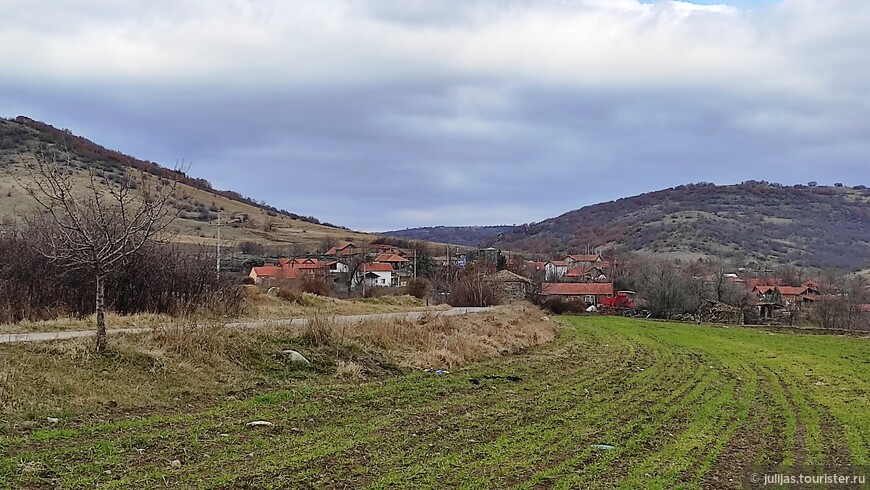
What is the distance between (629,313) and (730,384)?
50.7 metres

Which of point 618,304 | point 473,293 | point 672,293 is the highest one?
point 473,293

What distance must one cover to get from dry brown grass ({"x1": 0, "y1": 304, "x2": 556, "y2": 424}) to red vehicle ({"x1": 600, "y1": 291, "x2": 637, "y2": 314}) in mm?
49628

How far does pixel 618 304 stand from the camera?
69.4 metres

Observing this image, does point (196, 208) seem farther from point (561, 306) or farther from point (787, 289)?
point (787, 289)

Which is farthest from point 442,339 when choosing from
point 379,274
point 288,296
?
point 379,274

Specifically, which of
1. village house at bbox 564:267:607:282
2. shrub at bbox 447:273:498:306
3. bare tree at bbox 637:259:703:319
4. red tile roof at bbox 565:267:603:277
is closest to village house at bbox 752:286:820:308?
→ bare tree at bbox 637:259:703:319

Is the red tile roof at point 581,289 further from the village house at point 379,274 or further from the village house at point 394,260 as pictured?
the village house at point 394,260

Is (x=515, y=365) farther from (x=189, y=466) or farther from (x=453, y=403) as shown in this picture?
(x=189, y=466)

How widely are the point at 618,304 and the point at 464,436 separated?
62768 millimetres

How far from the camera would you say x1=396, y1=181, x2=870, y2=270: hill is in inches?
4839

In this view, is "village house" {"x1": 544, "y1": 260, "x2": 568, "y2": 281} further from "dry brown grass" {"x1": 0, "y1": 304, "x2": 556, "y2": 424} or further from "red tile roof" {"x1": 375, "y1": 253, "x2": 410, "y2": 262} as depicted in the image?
"dry brown grass" {"x1": 0, "y1": 304, "x2": 556, "y2": 424}

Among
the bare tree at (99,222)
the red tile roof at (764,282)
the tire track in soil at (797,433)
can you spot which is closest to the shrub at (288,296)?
the bare tree at (99,222)

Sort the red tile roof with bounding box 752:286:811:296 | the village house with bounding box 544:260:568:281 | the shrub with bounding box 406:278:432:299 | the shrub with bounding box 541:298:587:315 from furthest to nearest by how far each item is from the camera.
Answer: the village house with bounding box 544:260:568:281 → the red tile roof with bounding box 752:286:811:296 → the shrub with bounding box 541:298:587:315 → the shrub with bounding box 406:278:432:299

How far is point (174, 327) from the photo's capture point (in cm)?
1291
